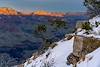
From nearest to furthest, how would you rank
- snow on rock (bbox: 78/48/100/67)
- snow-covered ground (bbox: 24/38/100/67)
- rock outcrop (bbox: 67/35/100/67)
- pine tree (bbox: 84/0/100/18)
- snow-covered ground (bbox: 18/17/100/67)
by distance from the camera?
snow on rock (bbox: 78/48/100/67) < snow-covered ground (bbox: 24/38/100/67) < snow-covered ground (bbox: 18/17/100/67) < rock outcrop (bbox: 67/35/100/67) < pine tree (bbox: 84/0/100/18)

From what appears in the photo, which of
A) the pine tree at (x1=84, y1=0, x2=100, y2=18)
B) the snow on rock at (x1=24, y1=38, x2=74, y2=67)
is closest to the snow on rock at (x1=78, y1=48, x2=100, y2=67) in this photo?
the snow on rock at (x1=24, y1=38, x2=74, y2=67)

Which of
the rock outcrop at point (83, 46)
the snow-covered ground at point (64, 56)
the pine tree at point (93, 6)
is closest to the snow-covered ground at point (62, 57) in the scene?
the snow-covered ground at point (64, 56)

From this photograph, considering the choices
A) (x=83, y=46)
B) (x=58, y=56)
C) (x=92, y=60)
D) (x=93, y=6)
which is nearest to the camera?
(x=92, y=60)

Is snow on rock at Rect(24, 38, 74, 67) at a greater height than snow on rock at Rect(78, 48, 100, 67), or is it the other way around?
snow on rock at Rect(78, 48, 100, 67)

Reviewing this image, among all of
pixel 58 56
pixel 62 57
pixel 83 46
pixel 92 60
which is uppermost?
pixel 83 46

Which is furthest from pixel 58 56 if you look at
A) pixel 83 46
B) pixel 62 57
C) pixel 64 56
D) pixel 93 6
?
pixel 93 6

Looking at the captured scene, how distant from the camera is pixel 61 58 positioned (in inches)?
1639

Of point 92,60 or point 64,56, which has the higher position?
point 92,60

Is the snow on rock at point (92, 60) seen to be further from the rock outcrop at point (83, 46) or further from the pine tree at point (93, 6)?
the pine tree at point (93, 6)

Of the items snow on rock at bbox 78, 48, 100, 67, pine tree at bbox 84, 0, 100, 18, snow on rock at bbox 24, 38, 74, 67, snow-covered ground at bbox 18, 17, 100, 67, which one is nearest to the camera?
snow on rock at bbox 78, 48, 100, 67

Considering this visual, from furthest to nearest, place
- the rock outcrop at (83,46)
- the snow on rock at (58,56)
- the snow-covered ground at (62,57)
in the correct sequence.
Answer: the snow on rock at (58,56)
the rock outcrop at (83,46)
the snow-covered ground at (62,57)

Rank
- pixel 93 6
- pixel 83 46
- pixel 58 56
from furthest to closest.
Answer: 1. pixel 93 6
2. pixel 58 56
3. pixel 83 46

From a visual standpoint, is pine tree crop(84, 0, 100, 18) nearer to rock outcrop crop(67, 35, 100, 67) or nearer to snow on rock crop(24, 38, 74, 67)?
snow on rock crop(24, 38, 74, 67)

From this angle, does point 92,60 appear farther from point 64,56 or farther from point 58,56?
point 58,56
